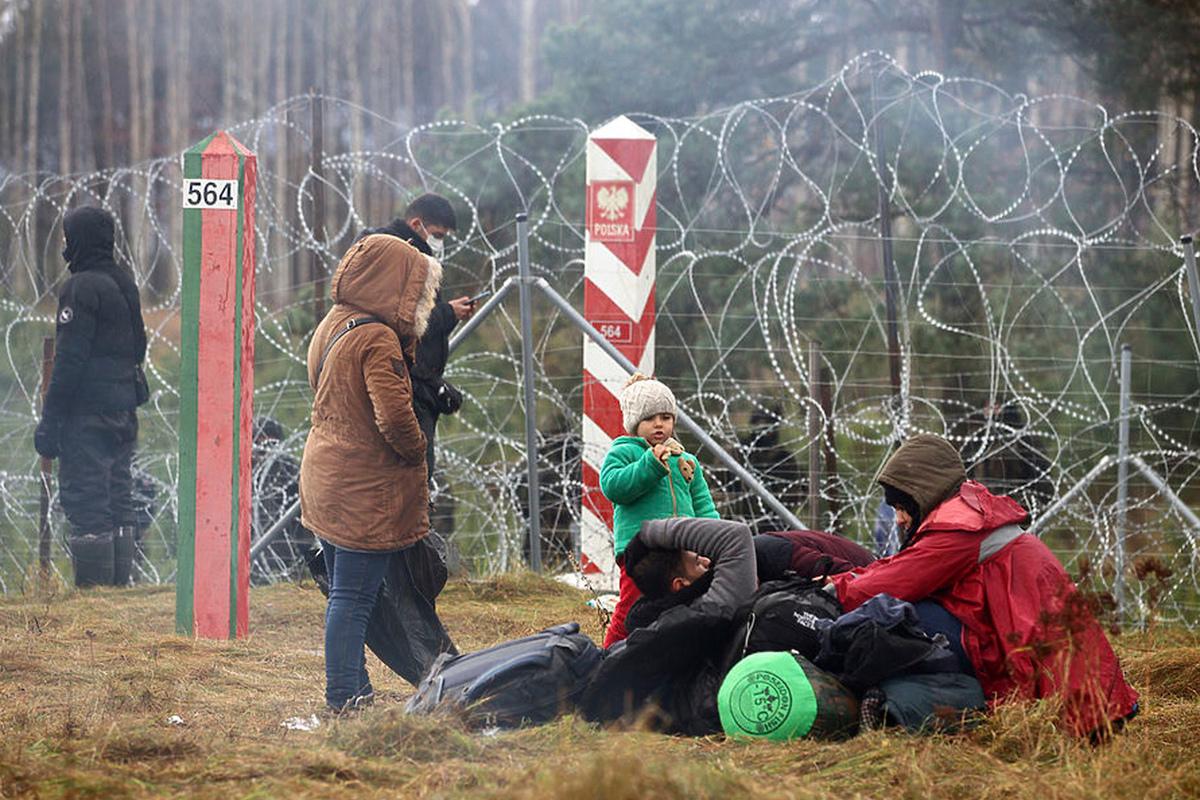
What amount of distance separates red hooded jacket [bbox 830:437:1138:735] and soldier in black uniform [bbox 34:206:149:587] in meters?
4.24

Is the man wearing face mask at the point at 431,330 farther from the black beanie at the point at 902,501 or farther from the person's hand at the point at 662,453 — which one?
the black beanie at the point at 902,501

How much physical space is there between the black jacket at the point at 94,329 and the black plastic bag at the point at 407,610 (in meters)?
2.73

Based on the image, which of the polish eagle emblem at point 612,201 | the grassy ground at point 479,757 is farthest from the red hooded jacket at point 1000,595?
the polish eagle emblem at point 612,201

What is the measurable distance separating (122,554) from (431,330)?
9.67 feet

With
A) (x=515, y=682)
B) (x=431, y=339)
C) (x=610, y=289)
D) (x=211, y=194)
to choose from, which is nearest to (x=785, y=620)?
(x=515, y=682)

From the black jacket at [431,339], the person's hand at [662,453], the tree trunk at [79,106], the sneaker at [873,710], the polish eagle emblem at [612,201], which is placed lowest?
the sneaker at [873,710]

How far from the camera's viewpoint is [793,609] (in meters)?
4.20

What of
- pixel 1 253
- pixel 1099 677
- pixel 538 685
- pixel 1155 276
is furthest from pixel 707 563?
pixel 1155 276

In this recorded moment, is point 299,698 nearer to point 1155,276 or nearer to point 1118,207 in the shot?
point 1155,276

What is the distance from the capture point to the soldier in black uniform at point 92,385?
23.5 feet

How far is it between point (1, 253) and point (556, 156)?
4774mm

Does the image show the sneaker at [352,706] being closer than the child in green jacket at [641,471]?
Yes

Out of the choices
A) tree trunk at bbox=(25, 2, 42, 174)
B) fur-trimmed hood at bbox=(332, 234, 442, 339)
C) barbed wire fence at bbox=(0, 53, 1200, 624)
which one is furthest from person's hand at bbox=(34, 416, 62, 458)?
tree trunk at bbox=(25, 2, 42, 174)

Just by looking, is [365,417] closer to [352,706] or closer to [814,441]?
[352,706]
